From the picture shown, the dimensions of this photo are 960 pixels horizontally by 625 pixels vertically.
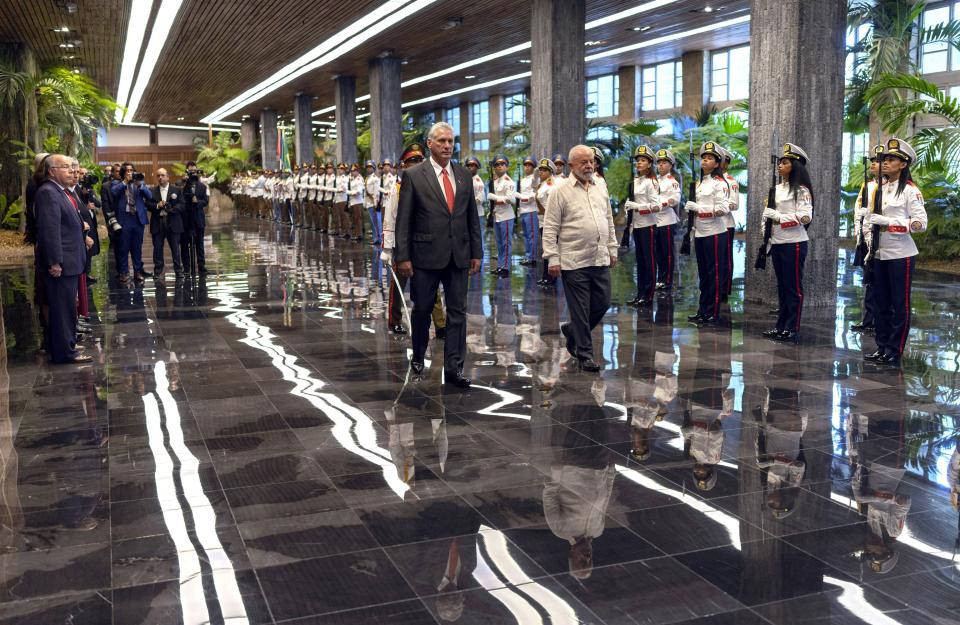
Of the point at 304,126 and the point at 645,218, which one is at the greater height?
the point at 304,126

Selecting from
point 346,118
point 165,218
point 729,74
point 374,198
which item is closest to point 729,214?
point 165,218

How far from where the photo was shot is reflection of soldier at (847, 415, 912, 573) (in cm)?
374

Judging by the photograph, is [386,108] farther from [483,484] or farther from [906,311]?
[483,484]

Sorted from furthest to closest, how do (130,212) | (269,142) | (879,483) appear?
(269,142) → (130,212) → (879,483)

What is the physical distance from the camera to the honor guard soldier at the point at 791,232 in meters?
8.42

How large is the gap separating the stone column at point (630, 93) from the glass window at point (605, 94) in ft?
3.71

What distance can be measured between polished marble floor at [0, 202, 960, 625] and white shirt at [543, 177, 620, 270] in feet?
2.78

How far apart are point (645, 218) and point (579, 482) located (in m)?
7.30

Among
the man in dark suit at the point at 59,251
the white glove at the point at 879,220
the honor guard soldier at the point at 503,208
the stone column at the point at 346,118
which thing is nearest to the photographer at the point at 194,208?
the honor guard soldier at the point at 503,208

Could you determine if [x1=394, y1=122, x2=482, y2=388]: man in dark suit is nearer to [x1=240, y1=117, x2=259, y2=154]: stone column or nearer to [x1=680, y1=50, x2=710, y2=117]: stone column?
[x1=680, y1=50, x2=710, y2=117]: stone column

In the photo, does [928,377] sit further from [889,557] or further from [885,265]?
[889,557]

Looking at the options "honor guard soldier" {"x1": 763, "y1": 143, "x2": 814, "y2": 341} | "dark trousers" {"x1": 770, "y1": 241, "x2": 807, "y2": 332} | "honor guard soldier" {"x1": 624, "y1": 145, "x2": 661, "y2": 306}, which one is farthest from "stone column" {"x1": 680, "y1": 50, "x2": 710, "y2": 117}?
"dark trousers" {"x1": 770, "y1": 241, "x2": 807, "y2": 332}

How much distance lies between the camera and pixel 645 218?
11.5 metres

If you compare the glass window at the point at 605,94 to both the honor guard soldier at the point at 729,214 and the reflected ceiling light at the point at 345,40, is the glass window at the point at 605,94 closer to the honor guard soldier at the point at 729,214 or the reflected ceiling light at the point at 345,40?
the reflected ceiling light at the point at 345,40
